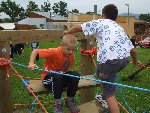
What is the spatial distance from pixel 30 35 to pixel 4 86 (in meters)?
0.73

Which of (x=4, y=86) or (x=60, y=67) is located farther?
(x=60, y=67)

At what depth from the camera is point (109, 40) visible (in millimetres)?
4051

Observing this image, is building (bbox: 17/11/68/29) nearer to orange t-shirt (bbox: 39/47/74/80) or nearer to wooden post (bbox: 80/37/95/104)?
wooden post (bbox: 80/37/95/104)

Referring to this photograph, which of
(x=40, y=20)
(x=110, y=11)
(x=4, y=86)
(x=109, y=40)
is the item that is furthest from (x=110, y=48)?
(x=40, y=20)

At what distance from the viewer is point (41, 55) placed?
14.0 ft

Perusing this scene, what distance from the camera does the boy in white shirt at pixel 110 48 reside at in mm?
4012

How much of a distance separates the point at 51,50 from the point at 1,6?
9582cm

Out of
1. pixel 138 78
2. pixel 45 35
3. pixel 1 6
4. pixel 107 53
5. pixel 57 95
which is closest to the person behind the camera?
pixel 107 53

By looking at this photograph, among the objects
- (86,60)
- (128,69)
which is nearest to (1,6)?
(128,69)

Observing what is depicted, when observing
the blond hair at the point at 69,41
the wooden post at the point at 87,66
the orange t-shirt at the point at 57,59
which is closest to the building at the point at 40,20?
the wooden post at the point at 87,66

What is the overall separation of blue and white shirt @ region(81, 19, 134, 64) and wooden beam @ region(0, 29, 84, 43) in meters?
0.71

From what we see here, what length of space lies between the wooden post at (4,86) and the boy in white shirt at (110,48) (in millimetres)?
851

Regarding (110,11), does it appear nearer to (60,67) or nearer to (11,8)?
(60,67)

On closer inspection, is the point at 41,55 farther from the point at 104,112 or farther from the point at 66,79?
the point at 104,112
